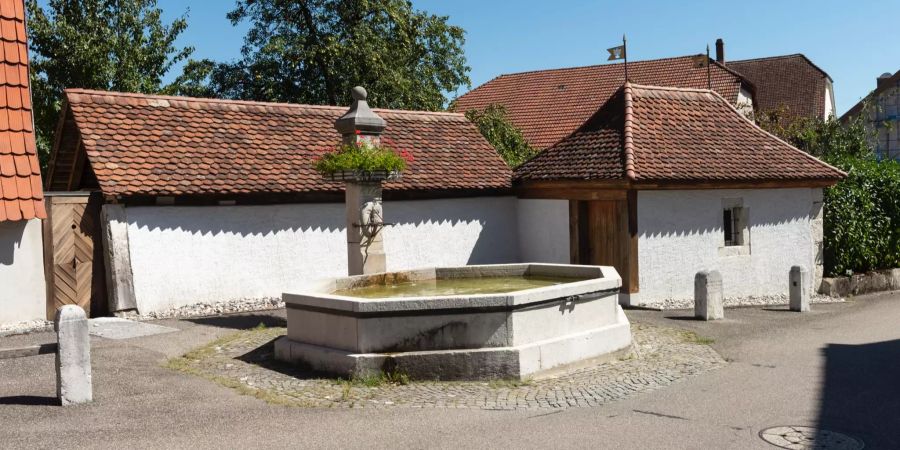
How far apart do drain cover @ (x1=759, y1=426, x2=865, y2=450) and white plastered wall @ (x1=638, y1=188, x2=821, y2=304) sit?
28.6 feet

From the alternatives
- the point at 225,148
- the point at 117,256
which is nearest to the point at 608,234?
the point at 225,148

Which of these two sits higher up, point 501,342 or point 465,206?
point 465,206

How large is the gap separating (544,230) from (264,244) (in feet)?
19.8

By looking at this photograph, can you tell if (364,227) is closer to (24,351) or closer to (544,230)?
(24,351)

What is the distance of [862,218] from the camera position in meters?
19.4

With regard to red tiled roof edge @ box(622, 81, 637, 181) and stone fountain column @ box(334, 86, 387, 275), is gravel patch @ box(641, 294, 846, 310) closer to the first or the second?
red tiled roof edge @ box(622, 81, 637, 181)

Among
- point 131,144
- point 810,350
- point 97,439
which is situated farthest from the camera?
point 131,144

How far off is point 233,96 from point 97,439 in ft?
75.1

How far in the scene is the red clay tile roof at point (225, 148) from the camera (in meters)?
14.7

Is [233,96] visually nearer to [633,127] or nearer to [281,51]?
[281,51]

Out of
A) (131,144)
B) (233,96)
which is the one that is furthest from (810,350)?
(233,96)

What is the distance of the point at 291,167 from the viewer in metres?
16.5

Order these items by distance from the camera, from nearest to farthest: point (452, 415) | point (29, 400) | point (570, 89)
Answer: point (452, 415) → point (29, 400) → point (570, 89)

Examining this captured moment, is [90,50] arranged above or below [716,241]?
above
